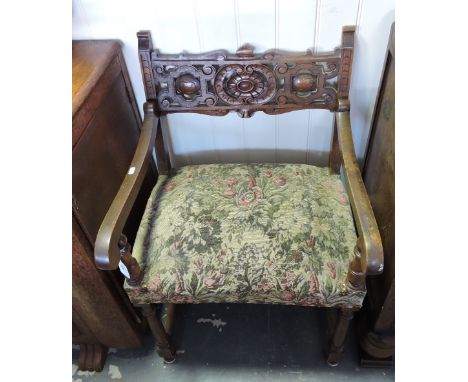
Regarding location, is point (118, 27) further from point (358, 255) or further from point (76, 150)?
point (358, 255)

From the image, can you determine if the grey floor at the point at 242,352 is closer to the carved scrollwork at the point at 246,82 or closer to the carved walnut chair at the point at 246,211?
the carved walnut chair at the point at 246,211

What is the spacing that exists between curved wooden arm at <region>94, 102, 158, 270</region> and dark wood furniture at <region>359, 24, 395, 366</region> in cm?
65

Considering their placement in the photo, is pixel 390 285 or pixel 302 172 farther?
pixel 302 172

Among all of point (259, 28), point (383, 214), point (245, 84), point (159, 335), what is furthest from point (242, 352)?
point (259, 28)

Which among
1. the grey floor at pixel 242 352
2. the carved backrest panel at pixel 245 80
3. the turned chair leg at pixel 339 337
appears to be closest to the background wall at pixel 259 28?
the carved backrest panel at pixel 245 80

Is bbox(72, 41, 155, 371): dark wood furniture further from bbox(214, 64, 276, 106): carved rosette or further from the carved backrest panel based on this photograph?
bbox(214, 64, 276, 106): carved rosette

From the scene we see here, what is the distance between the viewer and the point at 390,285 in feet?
3.44

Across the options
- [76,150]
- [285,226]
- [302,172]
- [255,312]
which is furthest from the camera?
[255,312]

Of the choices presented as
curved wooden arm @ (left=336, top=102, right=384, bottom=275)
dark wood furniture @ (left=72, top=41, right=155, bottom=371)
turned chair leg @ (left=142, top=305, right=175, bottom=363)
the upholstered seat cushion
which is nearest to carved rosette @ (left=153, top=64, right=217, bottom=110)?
dark wood furniture @ (left=72, top=41, right=155, bottom=371)

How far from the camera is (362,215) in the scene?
873mm

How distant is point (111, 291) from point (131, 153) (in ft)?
1.45

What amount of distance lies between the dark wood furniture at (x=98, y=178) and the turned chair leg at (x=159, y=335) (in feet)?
0.33

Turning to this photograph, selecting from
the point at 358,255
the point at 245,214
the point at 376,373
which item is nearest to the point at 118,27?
the point at 245,214

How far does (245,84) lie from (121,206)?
1.59 feet
